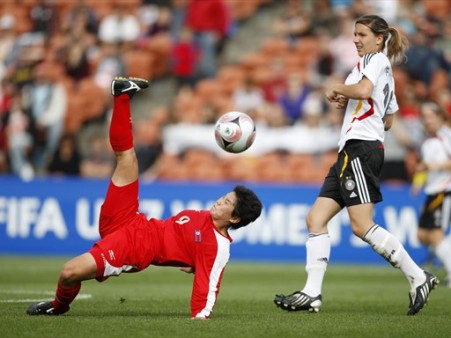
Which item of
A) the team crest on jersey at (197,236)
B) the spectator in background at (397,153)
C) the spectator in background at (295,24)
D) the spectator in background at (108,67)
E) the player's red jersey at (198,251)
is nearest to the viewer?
the player's red jersey at (198,251)

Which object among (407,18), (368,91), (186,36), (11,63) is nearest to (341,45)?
(407,18)


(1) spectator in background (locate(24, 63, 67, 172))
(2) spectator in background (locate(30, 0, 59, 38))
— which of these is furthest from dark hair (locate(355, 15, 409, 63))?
(2) spectator in background (locate(30, 0, 59, 38))

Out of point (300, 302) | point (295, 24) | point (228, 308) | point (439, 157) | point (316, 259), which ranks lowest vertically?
point (228, 308)

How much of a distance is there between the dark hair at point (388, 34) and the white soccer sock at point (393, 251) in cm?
155

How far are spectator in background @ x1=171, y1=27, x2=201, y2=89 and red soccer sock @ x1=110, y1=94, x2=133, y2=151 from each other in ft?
38.5

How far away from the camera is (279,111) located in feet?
58.8

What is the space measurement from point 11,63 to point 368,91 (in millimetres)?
14416

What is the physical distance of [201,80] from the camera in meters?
19.5

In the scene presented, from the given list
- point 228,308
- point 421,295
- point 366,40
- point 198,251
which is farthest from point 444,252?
point 198,251

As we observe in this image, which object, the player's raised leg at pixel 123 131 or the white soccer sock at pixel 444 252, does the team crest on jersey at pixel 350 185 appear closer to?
the player's raised leg at pixel 123 131

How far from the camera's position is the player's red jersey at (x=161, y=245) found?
7.56 m

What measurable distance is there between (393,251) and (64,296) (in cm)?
278

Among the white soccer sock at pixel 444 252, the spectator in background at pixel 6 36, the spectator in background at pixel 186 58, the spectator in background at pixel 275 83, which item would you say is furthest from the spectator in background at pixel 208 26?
the white soccer sock at pixel 444 252

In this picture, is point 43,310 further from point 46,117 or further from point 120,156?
point 46,117
